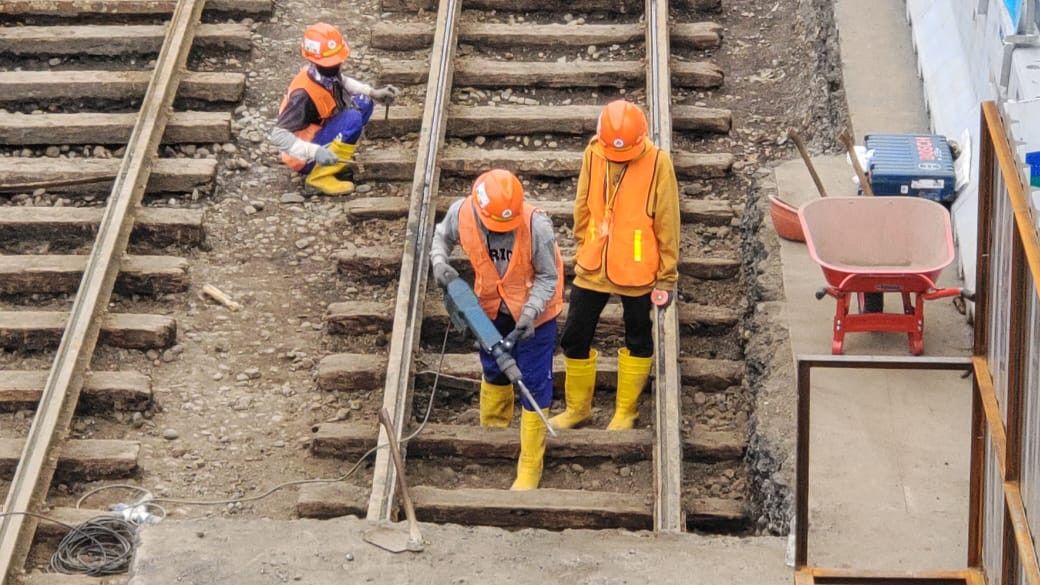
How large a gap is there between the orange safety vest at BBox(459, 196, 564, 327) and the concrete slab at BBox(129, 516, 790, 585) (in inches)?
48.1

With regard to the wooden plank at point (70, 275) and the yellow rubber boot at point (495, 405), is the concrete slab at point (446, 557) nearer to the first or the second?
the yellow rubber boot at point (495, 405)

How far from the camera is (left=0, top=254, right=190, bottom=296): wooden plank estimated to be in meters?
10.8

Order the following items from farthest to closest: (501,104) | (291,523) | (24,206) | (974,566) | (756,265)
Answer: (501,104)
(24,206)
(756,265)
(291,523)
(974,566)

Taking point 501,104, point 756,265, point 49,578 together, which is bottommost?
point 49,578

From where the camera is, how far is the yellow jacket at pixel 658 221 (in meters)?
9.11

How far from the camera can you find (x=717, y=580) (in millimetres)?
8109

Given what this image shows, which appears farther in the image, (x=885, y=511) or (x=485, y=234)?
(x=485, y=234)

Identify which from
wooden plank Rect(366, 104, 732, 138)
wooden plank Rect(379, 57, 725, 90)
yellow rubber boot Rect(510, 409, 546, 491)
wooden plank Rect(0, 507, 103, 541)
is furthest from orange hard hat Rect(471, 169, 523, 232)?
wooden plank Rect(379, 57, 725, 90)

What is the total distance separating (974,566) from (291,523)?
3.40 m

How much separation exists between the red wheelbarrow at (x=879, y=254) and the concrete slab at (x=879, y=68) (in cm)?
175

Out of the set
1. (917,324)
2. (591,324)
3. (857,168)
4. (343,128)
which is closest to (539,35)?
(343,128)

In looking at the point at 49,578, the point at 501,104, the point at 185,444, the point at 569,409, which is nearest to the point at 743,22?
the point at 501,104

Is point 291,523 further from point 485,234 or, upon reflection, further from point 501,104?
point 501,104

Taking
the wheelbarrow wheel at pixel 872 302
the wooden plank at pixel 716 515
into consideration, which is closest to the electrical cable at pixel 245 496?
the wooden plank at pixel 716 515
